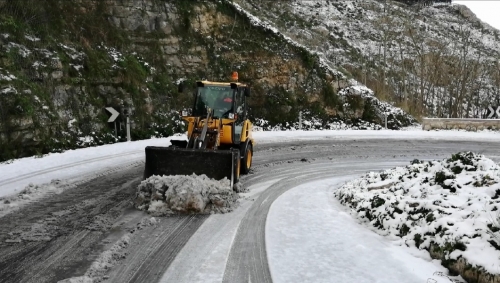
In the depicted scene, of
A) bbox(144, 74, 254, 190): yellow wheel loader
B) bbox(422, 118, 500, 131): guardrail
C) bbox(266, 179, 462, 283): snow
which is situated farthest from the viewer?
bbox(422, 118, 500, 131): guardrail

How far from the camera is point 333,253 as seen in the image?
4.81m

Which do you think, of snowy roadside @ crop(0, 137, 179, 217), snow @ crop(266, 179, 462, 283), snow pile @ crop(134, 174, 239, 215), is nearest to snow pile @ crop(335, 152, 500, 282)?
snow @ crop(266, 179, 462, 283)

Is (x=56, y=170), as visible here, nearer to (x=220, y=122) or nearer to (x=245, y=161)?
(x=220, y=122)

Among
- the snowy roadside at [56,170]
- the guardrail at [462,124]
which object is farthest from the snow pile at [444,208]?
the guardrail at [462,124]

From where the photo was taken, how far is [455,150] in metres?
14.0

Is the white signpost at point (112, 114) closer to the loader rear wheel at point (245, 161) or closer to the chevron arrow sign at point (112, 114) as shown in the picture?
the chevron arrow sign at point (112, 114)

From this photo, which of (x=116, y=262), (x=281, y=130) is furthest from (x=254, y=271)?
(x=281, y=130)

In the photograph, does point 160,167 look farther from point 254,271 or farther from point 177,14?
point 177,14

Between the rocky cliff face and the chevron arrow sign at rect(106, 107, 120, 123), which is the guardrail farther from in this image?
the chevron arrow sign at rect(106, 107, 120, 123)

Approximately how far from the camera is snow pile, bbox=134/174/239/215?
6.40 m

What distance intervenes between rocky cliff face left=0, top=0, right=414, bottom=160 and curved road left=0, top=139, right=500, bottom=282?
472 cm

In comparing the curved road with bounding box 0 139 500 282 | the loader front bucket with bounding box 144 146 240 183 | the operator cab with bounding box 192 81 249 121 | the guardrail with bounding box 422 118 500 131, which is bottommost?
the curved road with bounding box 0 139 500 282

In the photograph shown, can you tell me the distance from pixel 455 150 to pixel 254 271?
40.5ft

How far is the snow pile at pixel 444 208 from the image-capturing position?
4.30m
